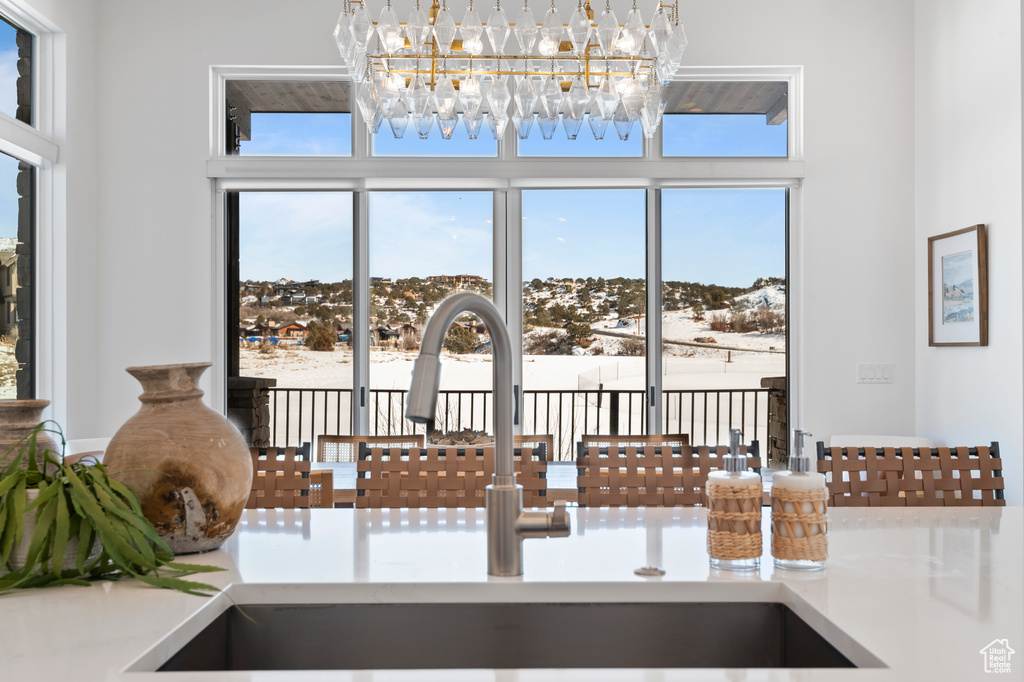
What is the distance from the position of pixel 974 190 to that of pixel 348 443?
11.3 feet

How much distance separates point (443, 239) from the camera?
487 cm

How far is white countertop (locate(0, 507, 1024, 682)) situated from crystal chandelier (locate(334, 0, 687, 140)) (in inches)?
79.8

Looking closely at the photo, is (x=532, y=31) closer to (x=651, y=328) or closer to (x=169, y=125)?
(x=651, y=328)

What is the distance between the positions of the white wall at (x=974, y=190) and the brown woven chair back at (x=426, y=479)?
2964mm

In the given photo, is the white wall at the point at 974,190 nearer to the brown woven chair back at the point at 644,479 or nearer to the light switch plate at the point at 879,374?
the light switch plate at the point at 879,374

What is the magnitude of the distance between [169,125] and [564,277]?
2.59m

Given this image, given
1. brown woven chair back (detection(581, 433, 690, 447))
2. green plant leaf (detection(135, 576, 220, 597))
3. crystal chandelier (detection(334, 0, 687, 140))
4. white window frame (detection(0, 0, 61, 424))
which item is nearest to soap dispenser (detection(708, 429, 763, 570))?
green plant leaf (detection(135, 576, 220, 597))

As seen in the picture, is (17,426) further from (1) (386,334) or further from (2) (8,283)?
(1) (386,334)

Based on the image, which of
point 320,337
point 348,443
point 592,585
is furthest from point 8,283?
point 592,585

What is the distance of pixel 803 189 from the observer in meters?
4.71

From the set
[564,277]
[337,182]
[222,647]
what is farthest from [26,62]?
[222,647]

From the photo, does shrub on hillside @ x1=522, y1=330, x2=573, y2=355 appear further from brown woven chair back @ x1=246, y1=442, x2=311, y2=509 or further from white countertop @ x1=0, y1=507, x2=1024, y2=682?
white countertop @ x1=0, y1=507, x2=1024, y2=682

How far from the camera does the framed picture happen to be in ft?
12.7

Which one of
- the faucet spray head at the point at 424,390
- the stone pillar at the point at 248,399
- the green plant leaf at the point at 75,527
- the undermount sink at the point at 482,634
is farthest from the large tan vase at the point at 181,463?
the stone pillar at the point at 248,399
